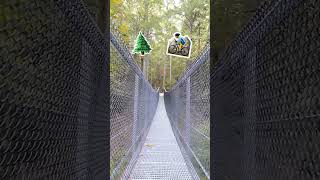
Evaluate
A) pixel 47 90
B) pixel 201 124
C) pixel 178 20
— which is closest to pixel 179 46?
A: pixel 178 20

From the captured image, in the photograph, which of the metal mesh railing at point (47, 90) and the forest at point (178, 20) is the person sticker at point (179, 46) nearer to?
the forest at point (178, 20)

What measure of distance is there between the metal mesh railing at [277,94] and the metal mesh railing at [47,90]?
0.73 m

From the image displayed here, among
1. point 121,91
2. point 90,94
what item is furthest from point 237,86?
point 121,91

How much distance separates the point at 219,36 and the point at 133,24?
75.7ft

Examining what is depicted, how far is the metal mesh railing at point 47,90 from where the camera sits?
119 cm

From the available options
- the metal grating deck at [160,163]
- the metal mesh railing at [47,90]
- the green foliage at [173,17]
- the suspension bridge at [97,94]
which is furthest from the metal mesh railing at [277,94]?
the green foliage at [173,17]

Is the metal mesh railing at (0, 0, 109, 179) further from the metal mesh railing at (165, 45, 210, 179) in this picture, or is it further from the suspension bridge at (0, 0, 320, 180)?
the metal mesh railing at (165, 45, 210, 179)

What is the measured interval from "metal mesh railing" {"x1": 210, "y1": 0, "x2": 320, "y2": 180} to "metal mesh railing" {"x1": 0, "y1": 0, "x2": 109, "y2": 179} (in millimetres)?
727

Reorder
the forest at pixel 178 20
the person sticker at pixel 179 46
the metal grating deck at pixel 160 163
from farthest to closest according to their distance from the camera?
the person sticker at pixel 179 46 → the metal grating deck at pixel 160 163 → the forest at pixel 178 20

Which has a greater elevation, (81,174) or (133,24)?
(133,24)

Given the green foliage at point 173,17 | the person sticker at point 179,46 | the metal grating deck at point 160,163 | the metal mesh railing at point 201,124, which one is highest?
the green foliage at point 173,17

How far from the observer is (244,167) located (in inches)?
86.8

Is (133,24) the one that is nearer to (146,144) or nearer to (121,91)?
(146,144)

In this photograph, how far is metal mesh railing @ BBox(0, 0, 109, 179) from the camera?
1.19 metres
